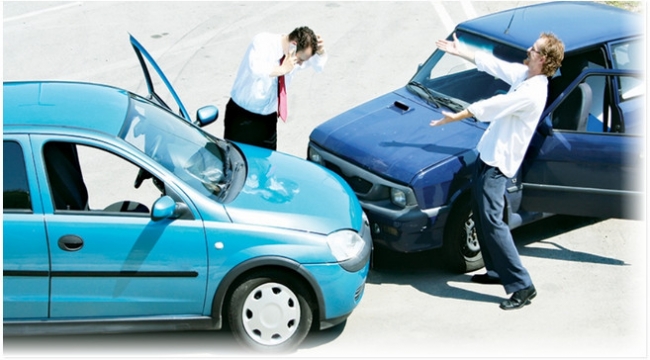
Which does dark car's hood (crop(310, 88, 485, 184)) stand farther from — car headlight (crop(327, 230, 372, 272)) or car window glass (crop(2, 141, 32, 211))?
car window glass (crop(2, 141, 32, 211))

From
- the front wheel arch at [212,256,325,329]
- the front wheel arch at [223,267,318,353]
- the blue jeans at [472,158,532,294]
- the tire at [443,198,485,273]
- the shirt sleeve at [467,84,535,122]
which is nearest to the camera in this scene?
the front wheel arch at [212,256,325,329]

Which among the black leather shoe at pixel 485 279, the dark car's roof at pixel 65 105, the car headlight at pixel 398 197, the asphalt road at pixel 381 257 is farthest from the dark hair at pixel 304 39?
the black leather shoe at pixel 485 279

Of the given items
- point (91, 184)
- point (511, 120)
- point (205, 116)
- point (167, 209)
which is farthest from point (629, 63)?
point (91, 184)

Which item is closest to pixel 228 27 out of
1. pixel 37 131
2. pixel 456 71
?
pixel 456 71

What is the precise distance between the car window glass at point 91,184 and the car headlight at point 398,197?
1.78 meters

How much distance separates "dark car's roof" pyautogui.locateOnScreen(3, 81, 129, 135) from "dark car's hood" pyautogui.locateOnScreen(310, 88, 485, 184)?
188cm

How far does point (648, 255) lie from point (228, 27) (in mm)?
7884

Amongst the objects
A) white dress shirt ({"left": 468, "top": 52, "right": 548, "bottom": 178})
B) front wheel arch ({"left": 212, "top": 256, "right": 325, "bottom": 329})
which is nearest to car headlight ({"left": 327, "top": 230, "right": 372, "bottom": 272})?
front wheel arch ({"left": 212, "top": 256, "right": 325, "bottom": 329})

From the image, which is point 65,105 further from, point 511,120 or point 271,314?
point 511,120

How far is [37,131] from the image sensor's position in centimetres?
621

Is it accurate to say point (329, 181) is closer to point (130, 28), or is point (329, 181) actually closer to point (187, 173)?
point (187, 173)

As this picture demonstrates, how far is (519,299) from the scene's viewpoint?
7395 millimetres

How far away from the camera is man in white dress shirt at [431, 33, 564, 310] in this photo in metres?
7.14

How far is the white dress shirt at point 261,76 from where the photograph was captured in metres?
8.23
